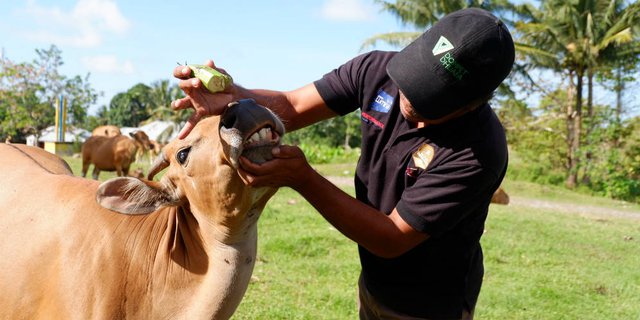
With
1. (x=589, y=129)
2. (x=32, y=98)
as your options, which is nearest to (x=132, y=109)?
(x=32, y=98)

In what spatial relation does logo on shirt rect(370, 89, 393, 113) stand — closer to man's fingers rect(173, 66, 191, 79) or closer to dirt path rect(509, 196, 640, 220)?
man's fingers rect(173, 66, 191, 79)

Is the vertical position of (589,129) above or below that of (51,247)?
above

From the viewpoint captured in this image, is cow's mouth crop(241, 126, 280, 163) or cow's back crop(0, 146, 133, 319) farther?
cow's back crop(0, 146, 133, 319)

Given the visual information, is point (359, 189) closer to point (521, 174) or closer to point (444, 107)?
point (444, 107)

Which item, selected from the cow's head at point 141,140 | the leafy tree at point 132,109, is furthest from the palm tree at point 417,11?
the leafy tree at point 132,109

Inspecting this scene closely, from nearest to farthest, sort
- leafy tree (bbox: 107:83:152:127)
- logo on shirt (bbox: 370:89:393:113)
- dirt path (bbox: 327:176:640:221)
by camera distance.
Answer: logo on shirt (bbox: 370:89:393:113)
dirt path (bbox: 327:176:640:221)
leafy tree (bbox: 107:83:152:127)

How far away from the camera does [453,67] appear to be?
104 inches

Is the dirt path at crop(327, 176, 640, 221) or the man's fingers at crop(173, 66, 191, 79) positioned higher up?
the man's fingers at crop(173, 66, 191, 79)

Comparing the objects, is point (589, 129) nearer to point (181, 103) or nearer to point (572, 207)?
point (572, 207)

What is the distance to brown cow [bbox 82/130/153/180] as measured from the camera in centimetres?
1540

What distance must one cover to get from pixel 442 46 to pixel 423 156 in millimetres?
620

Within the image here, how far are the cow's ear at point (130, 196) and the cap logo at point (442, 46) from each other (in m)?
1.63

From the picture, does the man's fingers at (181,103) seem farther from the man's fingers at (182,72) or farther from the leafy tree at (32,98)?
the leafy tree at (32,98)

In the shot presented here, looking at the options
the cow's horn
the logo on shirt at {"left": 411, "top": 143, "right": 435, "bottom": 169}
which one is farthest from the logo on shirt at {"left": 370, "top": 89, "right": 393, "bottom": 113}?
the cow's horn
